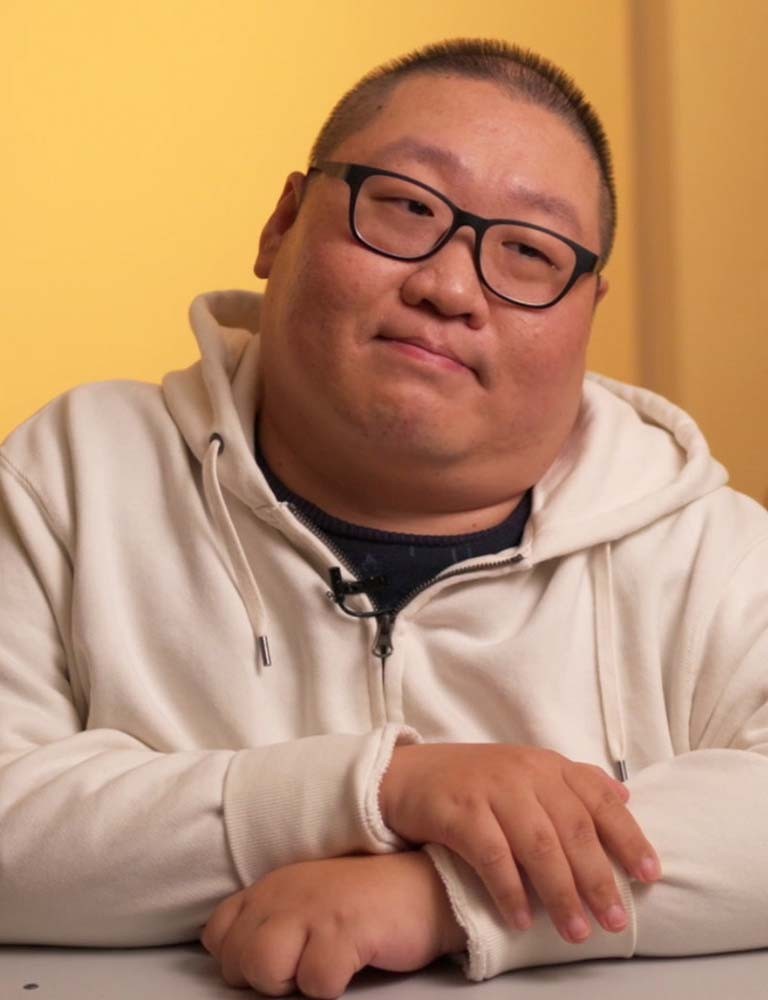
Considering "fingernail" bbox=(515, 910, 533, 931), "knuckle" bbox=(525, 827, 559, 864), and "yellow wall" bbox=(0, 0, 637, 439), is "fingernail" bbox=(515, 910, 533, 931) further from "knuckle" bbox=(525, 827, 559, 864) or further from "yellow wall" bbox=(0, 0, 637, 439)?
"yellow wall" bbox=(0, 0, 637, 439)

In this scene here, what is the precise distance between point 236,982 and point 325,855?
0.09 metres

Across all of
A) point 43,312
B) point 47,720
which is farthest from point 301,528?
point 43,312

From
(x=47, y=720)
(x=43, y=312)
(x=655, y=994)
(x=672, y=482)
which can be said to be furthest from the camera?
(x=43, y=312)

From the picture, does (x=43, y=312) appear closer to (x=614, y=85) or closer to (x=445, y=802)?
(x=614, y=85)

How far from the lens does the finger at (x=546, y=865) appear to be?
2.69ft

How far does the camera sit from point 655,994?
0.81m

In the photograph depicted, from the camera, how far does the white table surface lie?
0.81m

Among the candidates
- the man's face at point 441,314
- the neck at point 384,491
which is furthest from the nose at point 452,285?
the neck at point 384,491

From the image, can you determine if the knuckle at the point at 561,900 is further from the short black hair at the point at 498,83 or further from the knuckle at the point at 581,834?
the short black hair at the point at 498,83

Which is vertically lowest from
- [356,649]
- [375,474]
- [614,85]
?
[356,649]

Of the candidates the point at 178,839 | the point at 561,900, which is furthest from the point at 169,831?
the point at 561,900

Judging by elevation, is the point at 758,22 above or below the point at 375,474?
above

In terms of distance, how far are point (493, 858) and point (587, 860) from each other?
53 mm

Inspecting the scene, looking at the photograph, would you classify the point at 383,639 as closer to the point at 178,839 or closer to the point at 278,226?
the point at 178,839
